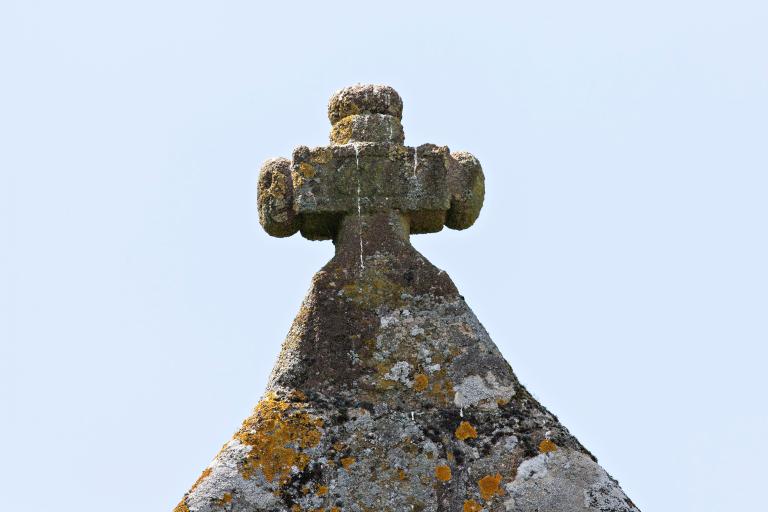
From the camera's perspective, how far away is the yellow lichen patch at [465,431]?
5.82 m

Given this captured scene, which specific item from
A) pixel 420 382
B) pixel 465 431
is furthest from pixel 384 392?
pixel 465 431

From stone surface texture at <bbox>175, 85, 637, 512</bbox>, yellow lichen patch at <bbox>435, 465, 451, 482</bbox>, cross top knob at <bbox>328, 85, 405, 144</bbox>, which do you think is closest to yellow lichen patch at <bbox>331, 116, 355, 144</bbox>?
cross top knob at <bbox>328, 85, 405, 144</bbox>

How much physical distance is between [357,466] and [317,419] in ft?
0.94

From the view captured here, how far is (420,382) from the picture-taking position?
6000mm

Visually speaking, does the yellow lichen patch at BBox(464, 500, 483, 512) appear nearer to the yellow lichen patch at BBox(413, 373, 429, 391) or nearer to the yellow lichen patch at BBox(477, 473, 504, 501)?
the yellow lichen patch at BBox(477, 473, 504, 501)

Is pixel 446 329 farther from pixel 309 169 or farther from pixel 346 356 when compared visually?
pixel 309 169

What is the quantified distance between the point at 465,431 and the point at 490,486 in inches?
11.4

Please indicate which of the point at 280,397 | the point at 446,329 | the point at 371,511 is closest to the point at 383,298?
the point at 446,329

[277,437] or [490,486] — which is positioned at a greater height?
[277,437]

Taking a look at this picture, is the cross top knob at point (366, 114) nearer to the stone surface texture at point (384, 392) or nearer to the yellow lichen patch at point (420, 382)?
the stone surface texture at point (384, 392)

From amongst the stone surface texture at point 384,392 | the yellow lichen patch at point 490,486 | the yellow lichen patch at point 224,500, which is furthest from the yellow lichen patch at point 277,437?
the yellow lichen patch at point 490,486

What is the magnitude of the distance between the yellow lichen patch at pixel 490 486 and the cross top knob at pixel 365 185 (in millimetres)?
1555

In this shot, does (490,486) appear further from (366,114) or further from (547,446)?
(366,114)

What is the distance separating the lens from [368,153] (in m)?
6.75
